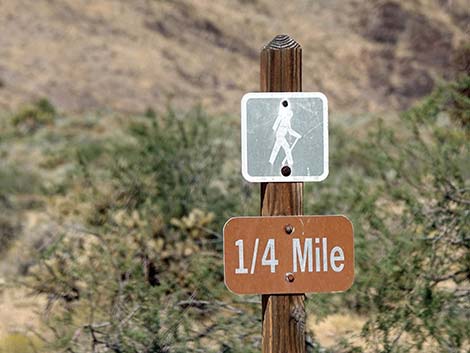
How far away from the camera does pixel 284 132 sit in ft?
12.4

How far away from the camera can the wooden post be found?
375cm

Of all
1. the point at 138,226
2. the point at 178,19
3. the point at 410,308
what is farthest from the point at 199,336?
the point at 178,19

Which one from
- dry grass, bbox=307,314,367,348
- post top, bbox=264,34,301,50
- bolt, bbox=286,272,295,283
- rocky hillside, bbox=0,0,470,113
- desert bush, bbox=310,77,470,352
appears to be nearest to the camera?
bolt, bbox=286,272,295,283

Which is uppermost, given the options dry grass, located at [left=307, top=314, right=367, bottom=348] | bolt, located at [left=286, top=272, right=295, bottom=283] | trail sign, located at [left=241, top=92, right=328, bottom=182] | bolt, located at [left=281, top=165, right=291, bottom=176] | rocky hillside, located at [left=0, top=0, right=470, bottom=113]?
rocky hillside, located at [left=0, top=0, right=470, bottom=113]

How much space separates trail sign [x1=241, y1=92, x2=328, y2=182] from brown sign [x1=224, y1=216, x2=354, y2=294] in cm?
19

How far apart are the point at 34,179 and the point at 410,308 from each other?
16239 mm

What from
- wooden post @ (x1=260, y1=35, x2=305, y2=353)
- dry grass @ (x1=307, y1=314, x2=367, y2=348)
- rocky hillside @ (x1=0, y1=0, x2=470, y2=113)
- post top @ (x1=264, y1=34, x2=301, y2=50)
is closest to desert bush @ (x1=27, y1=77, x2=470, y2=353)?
dry grass @ (x1=307, y1=314, x2=367, y2=348)

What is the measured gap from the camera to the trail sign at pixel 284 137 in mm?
3754

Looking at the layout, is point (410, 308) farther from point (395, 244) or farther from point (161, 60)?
point (161, 60)

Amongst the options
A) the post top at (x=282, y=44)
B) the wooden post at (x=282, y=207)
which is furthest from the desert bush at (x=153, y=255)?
the post top at (x=282, y=44)

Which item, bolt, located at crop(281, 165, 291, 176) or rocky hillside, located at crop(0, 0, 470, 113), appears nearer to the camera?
bolt, located at crop(281, 165, 291, 176)

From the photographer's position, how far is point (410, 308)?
6.34m

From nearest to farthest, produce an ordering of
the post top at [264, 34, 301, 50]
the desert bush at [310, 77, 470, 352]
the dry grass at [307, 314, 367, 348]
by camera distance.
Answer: the post top at [264, 34, 301, 50]
the desert bush at [310, 77, 470, 352]
the dry grass at [307, 314, 367, 348]

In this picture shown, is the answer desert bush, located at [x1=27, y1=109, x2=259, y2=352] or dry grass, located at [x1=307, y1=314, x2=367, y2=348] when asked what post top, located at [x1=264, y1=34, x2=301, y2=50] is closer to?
desert bush, located at [x1=27, y1=109, x2=259, y2=352]
